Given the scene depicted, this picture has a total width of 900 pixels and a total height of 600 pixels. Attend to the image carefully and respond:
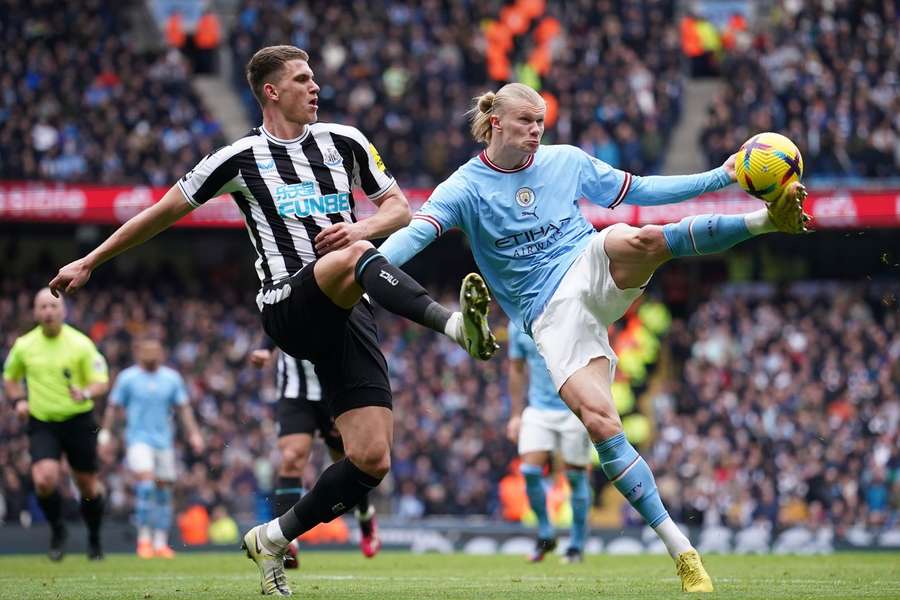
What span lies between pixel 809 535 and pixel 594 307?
422 inches

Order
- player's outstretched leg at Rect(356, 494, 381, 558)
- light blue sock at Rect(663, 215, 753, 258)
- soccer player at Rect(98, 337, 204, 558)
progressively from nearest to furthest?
light blue sock at Rect(663, 215, 753, 258) < player's outstretched leg at Rect(356, 494, 381, 558) < soccer player at Rect(98, 337, 204, 558)

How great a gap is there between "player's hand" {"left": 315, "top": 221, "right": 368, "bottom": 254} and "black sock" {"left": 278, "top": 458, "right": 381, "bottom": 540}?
3.74 feet

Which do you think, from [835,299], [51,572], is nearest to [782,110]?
[835,299]

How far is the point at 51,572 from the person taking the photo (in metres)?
10.4

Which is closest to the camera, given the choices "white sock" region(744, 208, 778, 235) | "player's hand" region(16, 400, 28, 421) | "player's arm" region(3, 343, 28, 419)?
"white sock" region(744, 208, 778, 235)

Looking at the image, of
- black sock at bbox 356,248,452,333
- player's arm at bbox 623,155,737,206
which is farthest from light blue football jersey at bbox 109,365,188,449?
black sock at bbox 356,248,452,333

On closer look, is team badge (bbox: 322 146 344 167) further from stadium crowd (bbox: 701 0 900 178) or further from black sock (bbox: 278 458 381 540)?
stadium crowd (bbox: 701 0 900 178)

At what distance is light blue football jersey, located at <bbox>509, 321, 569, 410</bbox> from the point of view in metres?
11.9

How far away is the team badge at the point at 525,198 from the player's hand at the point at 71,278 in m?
2.34

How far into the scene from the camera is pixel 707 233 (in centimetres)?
664

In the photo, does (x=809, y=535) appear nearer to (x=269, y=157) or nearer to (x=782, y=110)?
(x=782, y=110)

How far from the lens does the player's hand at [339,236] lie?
22.0 ft

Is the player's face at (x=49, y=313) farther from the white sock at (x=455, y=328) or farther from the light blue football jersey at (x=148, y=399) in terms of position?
the white sock at (x=455, y=328)

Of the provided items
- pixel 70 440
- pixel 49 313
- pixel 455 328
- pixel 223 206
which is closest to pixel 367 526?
pixel 70 440
